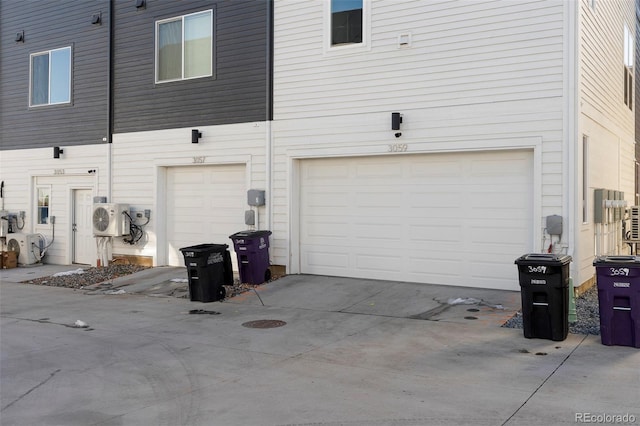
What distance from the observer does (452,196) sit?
10.2 meters

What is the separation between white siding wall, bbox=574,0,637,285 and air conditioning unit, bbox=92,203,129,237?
940cm

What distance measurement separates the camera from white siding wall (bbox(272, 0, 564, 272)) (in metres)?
9.26

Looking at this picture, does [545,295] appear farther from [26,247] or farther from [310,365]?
[26,247]

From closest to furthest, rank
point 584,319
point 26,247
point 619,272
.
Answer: point 619,272
point 584,319
point 26,247

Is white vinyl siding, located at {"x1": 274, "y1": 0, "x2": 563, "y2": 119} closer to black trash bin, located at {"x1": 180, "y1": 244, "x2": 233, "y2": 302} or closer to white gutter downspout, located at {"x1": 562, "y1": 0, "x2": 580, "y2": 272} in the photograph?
white gutter downspout, located at {"x1": 562, "y1": 0, "x2": 580, "y2": 272}

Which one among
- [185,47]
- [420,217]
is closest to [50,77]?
[185,47]

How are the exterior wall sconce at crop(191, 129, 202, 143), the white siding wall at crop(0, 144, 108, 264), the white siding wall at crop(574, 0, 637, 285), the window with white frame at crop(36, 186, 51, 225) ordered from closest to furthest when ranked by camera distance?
the white siding wall at crop(574, 0, 637, 285)
the exterior wall sconce at crop(191, 129, 202, 143)
the white siding wall at crop(0, 144, 108, 264)
the window with white frame at crop(36, 186, 51, 225)

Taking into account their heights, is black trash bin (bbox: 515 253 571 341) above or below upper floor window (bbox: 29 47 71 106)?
below

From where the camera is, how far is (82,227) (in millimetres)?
15000

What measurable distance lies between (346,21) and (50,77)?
28.1 ft

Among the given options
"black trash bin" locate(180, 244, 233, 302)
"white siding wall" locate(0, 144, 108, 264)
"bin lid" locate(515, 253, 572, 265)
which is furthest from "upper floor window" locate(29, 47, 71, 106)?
"bin lid" locate(515, 253, 572, 265)

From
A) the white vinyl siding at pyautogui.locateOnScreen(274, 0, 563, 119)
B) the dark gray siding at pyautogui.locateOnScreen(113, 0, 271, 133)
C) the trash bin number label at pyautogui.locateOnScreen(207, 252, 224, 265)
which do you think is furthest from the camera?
the dark gray siding at pyautogui.locateOnScreen(113, 0, 271, 133)

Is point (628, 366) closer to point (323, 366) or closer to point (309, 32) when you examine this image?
point (323, 366)

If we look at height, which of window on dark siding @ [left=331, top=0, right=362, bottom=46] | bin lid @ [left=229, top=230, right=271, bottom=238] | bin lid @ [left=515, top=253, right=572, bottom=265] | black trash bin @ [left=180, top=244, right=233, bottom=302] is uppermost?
window on dark siding @ [left=331, top=0, right=362, bottom=46]
